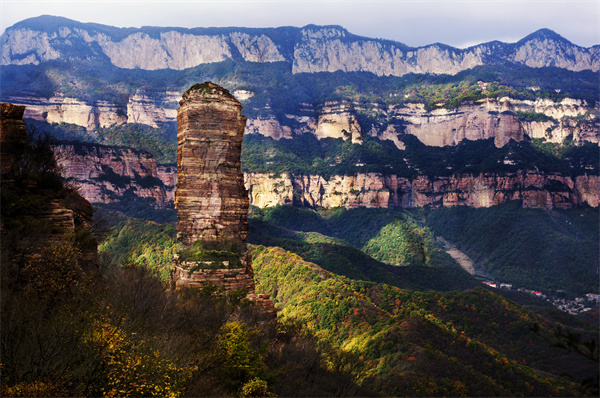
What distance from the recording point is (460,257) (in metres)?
168

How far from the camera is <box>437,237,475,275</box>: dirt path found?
157875mm

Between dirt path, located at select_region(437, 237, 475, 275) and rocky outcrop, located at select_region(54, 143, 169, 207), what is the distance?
318 ft

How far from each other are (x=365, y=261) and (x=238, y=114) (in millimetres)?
73037

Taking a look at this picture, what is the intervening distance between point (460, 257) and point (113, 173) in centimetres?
11581

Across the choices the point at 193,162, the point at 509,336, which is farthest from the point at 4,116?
the point at 509,336

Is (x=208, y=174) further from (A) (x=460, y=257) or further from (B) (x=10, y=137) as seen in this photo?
(A) (x=460, y=257)

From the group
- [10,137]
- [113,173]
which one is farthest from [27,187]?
[113,173]

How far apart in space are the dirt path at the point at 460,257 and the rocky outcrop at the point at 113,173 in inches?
Result: 3819

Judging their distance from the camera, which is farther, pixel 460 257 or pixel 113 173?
pixel 460 257

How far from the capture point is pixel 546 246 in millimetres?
144875

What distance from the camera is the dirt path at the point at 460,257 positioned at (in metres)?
158

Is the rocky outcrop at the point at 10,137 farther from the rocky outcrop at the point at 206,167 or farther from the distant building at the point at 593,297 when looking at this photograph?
the distant building at the point at 593,297

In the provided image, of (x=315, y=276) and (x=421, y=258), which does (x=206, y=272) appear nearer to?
(x=315, y=276)

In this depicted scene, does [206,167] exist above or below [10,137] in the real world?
below
